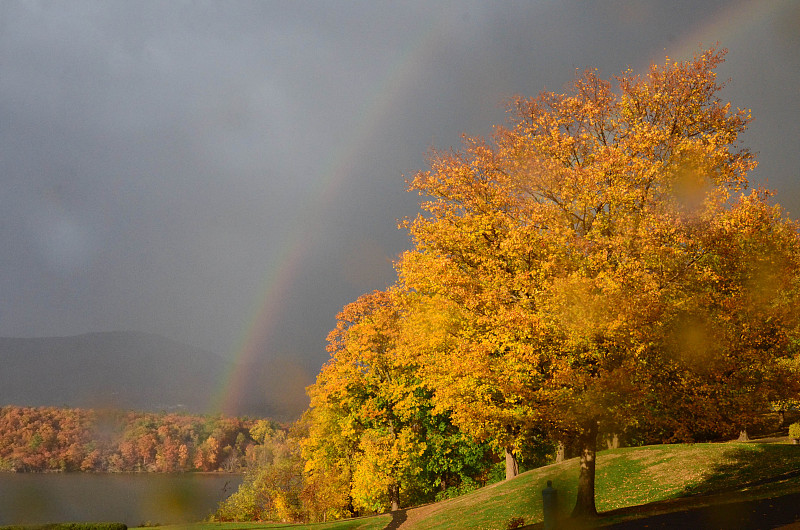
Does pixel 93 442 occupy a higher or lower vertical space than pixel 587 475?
higher

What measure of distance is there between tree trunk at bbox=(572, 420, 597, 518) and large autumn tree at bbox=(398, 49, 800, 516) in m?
0.06

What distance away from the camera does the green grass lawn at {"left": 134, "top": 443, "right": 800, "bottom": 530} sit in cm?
2381

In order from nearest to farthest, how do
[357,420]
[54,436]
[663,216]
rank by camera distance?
[663,216], [357,420], [54,436]

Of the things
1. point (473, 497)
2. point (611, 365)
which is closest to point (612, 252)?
point (611, 365)

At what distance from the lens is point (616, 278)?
17109 millimetres

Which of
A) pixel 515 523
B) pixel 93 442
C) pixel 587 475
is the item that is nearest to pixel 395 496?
pixel 515 523

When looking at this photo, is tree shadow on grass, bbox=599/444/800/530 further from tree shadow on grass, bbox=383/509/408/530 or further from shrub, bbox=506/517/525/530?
tree shadow on grass, bbox=383/509/408/530

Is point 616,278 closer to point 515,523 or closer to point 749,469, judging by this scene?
point 515,523

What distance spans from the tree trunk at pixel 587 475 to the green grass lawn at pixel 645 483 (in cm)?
115

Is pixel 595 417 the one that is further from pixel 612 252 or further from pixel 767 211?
pixel 767 211

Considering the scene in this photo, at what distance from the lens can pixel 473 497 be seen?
3641 centimetres

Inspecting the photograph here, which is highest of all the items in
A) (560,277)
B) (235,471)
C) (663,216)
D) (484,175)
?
(484,175)

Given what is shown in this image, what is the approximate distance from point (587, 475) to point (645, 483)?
10.9 m

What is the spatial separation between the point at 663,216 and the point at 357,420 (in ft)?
124
